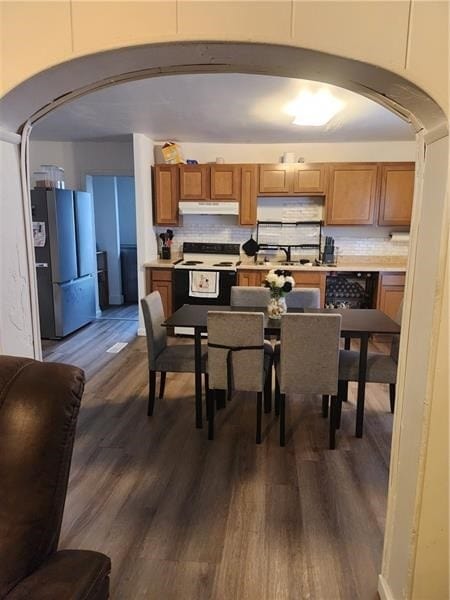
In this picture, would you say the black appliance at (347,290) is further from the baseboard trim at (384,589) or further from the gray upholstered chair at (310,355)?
the baseboard trim at (384,589)

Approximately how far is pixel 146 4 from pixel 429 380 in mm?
1388

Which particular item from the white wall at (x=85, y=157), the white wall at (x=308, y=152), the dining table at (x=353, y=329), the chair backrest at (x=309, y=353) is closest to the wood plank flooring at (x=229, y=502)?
the dining table at (x=353, y=329)

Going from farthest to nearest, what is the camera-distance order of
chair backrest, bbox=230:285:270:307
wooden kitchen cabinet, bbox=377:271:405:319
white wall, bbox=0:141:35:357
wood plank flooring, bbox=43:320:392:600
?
wooden kitchen cabinet, bbox=377:271:405:319, chair backrest, bbox=230:285:270:307, wood plank flooring, bbox=43:320:392:600, white wall, bbox=0:141:35:357

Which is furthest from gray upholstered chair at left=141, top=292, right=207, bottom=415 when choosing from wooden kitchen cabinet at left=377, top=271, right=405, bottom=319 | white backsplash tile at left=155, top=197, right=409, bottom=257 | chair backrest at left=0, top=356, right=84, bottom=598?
wooden kitchen cabinet at left=377, top=271, right=405, bottom=319

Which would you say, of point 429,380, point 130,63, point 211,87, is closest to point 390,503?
point 429,380

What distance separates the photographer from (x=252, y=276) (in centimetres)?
489

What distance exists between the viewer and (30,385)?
113cm

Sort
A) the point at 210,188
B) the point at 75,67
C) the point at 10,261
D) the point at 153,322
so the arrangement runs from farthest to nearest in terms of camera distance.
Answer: the point at 210,188 → the point at 153,322 → the point at 10,261 → the point at 75,67

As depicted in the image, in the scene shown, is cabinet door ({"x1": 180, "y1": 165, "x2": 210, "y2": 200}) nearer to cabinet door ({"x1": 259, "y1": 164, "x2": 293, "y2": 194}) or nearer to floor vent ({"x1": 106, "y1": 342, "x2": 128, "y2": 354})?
cabinet door ({"x1": 259, "y1": 164, "x2": 293, "y2": 194})

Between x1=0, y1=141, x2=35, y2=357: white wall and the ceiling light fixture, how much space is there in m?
2.32

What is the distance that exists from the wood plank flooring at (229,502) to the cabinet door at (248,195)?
2527 mm

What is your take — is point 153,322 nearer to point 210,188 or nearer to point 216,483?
point 216,483

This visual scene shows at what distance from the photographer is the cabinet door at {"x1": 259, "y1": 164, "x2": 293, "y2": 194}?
4.88m

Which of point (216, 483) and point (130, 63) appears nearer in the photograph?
point (130, 63)
